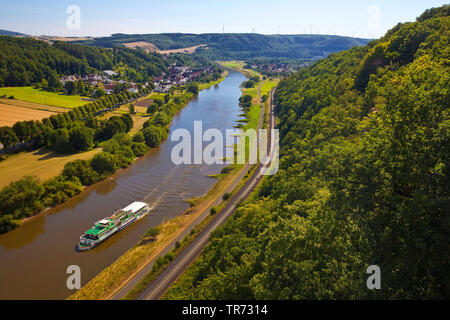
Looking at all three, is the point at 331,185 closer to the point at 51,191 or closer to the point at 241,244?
the point at 241,244

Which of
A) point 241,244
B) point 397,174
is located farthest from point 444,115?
point 241,244

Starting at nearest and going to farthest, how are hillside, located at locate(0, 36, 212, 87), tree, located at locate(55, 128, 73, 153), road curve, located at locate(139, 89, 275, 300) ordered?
road curve, located at locate(139, 89, 275, 300) → tree, located at locate(55, 128, 73, 153) → hillside, located at locate(0, 36, 212, 87)

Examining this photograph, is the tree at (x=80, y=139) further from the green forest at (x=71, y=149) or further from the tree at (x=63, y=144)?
the tree at (x=63, y=144)

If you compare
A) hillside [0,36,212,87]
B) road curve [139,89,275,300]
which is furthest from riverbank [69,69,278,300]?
hillside [0,36,212,87]

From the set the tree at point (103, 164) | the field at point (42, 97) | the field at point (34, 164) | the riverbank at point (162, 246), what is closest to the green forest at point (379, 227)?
the riverbank at point (162, 246)

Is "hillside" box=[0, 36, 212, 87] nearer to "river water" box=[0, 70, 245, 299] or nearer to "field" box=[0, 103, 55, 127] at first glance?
"field" box=[0, 103, 55, 127]

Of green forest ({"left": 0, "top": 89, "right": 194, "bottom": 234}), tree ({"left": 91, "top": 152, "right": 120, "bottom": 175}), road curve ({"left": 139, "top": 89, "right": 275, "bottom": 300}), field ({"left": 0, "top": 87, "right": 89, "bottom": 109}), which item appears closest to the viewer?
road curve ({"left": 139, "top": 89, "right": 275, "bottom": 300})
